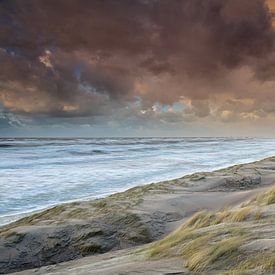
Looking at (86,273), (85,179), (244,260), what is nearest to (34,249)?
(86,273)

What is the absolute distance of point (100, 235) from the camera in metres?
5.68

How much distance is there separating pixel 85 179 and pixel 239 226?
11.7 metres

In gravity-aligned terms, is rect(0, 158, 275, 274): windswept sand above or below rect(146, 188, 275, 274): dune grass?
below

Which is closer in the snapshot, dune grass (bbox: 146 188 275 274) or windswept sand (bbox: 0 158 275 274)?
dune grass (bbox: 146 188 275 274)

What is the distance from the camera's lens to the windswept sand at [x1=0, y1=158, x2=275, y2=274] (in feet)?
12.1

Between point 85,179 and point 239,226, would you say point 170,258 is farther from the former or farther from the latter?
point 85,179

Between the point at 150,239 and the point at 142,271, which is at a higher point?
the point at 142,271

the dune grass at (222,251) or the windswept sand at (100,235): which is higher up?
the dune grass at (222,251)

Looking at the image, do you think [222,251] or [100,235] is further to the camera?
[100,235]

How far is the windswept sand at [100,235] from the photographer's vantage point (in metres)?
3.70

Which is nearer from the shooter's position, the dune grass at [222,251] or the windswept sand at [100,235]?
the dune grass at [222,251]

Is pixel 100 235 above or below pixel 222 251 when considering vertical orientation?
below

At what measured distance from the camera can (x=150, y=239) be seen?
5.62 meters

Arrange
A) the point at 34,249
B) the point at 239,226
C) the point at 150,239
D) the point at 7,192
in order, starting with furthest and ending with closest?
1. the point at 7,192
2. the point at 150,239
3. the point at 34,249
4. the point at 239,226
